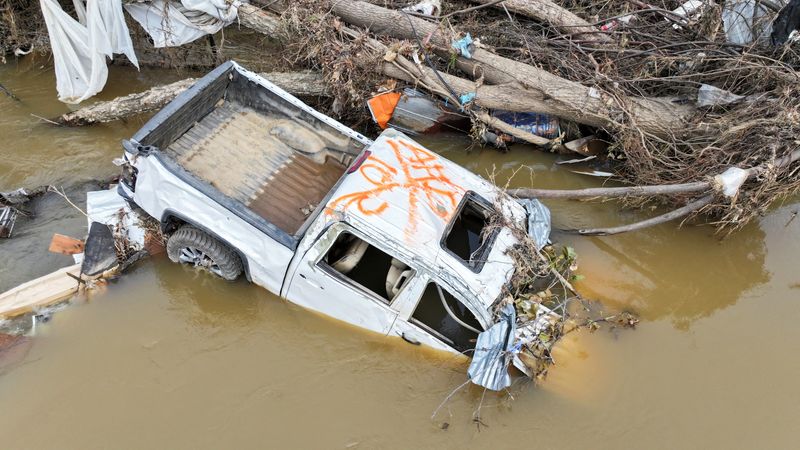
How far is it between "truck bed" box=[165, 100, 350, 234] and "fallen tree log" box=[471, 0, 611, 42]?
3913mm

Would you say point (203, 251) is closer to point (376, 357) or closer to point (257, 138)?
point (257, 138)

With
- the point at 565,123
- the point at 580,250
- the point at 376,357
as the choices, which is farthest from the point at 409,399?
the point at 565,123

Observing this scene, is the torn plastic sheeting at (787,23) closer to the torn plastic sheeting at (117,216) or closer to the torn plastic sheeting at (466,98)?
the torn plastic sheeting at (466,98)

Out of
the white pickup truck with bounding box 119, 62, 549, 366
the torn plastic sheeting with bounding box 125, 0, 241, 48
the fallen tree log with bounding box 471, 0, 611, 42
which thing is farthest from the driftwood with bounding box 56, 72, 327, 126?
the fallen tree log with bounding box 471, 0, 611, 42

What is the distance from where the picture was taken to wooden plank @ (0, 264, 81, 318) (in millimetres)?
4906

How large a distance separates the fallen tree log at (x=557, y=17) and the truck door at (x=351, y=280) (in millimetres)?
4731

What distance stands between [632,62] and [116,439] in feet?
24.2

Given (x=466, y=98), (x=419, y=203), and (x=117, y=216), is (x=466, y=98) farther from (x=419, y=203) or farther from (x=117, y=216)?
(x=117, y=216)

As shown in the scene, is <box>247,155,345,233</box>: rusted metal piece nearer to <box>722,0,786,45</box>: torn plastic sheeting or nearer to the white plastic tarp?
the white plastic tarp

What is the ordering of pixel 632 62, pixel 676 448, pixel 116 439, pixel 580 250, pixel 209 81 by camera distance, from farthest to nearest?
pixel 632 62 → pixel 580 250 → pixel 209 81 → pixel 676 448 → pixel 116 439

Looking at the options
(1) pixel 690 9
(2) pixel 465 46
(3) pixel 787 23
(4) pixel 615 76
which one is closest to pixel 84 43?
(2) pixel 465 46

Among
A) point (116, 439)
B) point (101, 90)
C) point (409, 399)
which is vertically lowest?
point (116, 439)

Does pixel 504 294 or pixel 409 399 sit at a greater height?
pixel 504 294

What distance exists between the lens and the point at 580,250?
6387 millimetres
